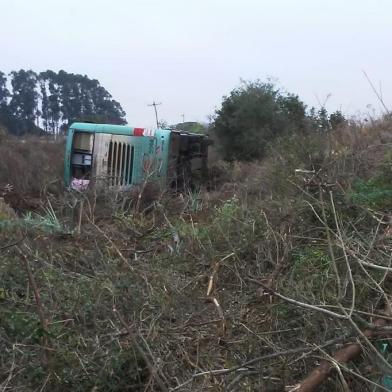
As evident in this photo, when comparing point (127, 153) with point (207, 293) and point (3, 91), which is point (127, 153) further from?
point (3, 91)

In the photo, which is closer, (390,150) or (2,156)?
(390,150)

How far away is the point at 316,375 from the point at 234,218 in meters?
3.35

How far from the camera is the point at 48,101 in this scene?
31547 mm

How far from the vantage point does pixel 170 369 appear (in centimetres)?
353

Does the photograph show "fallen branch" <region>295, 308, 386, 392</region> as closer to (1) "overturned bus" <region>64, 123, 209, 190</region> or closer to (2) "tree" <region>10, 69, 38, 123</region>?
Answer: (1) "overturned bus" <region>64, 123, 209, 190</region>

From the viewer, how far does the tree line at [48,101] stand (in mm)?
30948

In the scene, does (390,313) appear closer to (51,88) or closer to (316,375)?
(316,375)

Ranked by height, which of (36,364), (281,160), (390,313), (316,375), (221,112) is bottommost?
(36,364)

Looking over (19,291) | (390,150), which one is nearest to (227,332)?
(19,291)

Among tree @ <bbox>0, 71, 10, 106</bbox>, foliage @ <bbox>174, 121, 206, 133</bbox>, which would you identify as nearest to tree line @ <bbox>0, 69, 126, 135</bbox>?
tree @ <bbox>0, 71, 10, 106</bbox>

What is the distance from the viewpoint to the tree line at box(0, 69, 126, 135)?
3095 cm

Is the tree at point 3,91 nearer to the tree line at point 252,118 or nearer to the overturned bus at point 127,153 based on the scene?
the tree line at point 252,118

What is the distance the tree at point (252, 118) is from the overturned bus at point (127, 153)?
229 inches

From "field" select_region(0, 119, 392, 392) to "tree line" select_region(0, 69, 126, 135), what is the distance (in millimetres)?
24166
